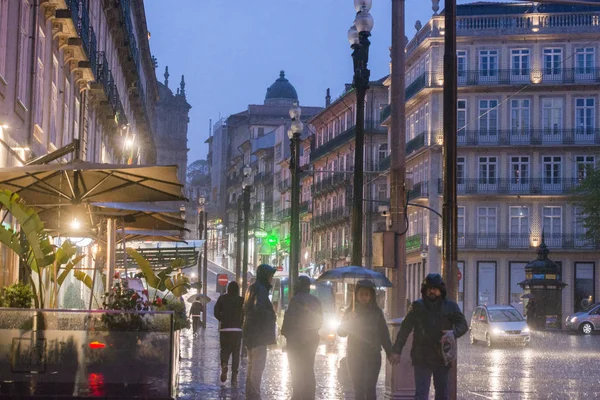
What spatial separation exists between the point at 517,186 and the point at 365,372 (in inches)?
2425

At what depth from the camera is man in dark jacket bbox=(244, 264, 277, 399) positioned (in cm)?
A: 1592

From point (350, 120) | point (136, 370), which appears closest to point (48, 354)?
point (136, 370)

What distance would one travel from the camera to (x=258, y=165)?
137 meters

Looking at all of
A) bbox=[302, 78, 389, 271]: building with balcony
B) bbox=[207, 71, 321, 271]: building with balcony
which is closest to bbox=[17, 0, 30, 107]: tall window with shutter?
bbox=[302, 78, 389, 271]: building with balcony

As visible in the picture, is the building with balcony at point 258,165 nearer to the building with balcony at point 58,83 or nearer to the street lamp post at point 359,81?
the building with balcony at point 58,83

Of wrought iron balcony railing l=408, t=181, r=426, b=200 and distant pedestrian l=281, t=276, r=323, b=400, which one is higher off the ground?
wrought iron balcony railing l=408, t=181, r=426, b=200

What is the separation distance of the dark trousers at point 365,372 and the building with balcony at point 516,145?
2328 inches

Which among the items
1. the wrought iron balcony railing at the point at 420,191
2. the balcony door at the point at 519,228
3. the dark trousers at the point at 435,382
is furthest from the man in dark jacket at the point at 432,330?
the balcony door at the point at 519,228

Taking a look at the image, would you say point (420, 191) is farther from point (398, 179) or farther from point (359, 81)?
point (398, 179)

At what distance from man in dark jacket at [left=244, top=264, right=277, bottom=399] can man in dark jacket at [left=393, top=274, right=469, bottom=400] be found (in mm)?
3316

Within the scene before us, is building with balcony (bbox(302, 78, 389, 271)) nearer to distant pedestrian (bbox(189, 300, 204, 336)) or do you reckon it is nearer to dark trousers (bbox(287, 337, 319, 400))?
distant pedestrian (bbox(189, 300, 204, 336))

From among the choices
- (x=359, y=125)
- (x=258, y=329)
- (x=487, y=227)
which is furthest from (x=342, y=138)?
(x=258, y=329)

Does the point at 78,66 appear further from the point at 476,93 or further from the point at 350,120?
the point at 350,120

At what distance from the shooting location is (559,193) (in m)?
74.1
